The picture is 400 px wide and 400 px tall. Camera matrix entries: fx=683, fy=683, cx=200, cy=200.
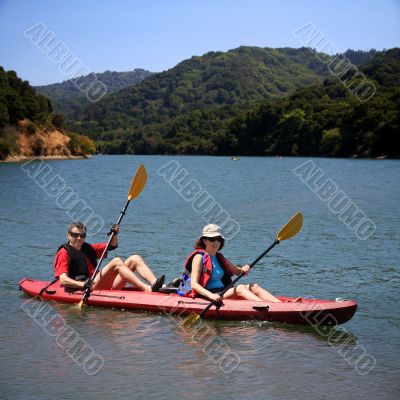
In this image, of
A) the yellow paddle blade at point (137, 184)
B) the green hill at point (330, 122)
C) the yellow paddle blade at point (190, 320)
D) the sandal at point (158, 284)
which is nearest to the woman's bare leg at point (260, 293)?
the yellow paddle blade at point (190, 320)

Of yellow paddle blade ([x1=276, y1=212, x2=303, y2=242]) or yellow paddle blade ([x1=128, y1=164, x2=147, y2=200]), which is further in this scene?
yellow paddle blade ([x1=128, y1=164, x2=147, y2=200])

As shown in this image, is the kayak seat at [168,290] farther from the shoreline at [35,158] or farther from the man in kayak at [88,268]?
the shoreline at [35,158]

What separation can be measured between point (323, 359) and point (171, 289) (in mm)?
2654

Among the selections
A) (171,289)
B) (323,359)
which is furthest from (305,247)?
(323,359)

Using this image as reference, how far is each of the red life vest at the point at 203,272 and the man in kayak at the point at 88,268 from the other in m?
0.36

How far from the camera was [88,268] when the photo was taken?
9.94 m

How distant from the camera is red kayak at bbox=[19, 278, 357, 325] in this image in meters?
8.70

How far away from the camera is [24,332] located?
8.78m

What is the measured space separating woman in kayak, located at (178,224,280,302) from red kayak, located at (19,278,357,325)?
0.51 feet

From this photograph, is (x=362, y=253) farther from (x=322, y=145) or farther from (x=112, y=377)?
(x=322, y=145)

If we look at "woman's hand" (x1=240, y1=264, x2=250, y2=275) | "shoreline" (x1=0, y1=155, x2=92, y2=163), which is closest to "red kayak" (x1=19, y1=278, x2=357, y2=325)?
"woman's hand" (x1=240, y1=264, x2=250, y2=275)

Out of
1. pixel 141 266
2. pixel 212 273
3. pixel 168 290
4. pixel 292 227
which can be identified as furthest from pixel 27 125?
pixel 212 273

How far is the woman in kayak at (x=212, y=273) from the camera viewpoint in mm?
8977

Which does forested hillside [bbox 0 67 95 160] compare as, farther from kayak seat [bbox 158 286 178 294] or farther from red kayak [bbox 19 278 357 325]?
kayak seat [bbox 158 286 178 294]
